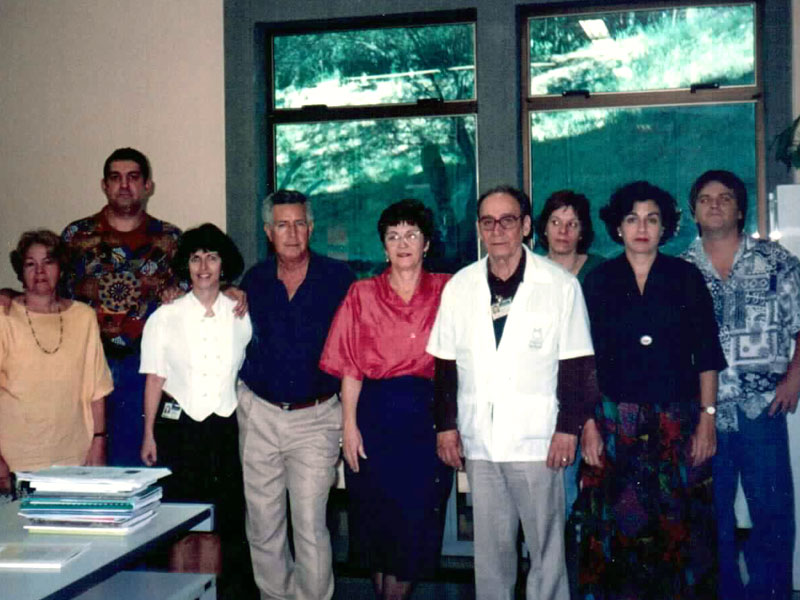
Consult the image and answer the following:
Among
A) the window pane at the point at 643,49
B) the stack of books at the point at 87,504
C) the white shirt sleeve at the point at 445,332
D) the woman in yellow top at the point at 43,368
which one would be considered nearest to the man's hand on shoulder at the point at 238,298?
the woman in yellow top at the point at 43,368

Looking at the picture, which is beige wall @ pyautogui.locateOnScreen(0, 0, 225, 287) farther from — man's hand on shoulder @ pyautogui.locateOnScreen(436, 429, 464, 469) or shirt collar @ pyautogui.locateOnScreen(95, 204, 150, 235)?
man's hand on shoulder @ pyautogui.locateOnScreen(436, 429, 464, 469)

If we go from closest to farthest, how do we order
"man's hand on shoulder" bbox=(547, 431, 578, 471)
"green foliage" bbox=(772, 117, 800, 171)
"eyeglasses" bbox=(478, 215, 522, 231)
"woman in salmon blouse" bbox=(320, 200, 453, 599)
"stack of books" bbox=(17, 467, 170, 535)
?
"stack of books" bbox=(17, 467, 170, 535) < "man's hand on shoulder" bbox=(547, 431, 578, 471) < "eyeglasses" bbox=(478, 215, 522, 231) < "woman in salmon blouse" bbox=(320, 200, 453, 599) < "green foliage" bbox=(772, 117, 800, 171)

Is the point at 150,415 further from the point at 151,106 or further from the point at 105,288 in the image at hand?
the point at 151,106

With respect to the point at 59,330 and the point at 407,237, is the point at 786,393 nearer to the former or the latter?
the point at 407,237

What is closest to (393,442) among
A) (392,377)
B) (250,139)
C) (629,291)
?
(392,377)

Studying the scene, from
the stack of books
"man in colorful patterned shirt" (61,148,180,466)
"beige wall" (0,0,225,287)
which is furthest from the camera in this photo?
"beige wall" (0,0,225,287)

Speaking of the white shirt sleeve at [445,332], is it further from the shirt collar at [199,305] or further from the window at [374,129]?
the window at [374,129]

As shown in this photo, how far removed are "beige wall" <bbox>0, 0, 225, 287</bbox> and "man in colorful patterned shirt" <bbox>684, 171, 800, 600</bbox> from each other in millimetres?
2643

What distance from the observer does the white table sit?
5.96ft

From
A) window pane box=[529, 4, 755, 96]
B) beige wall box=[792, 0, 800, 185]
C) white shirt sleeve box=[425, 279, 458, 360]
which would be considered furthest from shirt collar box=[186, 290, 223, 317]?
beige wall box=[792, 0, 800, 185]

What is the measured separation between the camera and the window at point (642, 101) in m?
4.23

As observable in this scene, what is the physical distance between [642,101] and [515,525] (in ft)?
7.87

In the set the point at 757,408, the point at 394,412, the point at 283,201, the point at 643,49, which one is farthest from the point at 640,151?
the point at 394,412

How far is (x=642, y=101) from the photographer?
432 cm
